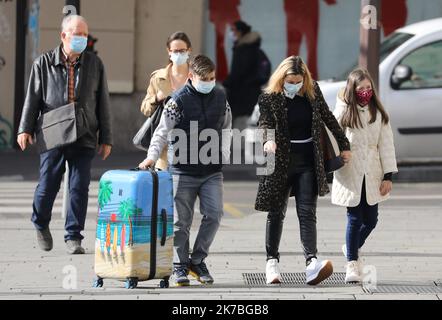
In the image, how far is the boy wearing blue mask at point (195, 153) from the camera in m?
9.30

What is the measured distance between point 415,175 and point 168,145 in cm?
785

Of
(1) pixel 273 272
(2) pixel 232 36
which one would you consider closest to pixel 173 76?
(1) pixel 273 272

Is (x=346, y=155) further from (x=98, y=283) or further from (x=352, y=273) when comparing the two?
(x=98, y=283)

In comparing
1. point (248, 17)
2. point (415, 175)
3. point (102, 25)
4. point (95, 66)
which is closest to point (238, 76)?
point (248, 17)

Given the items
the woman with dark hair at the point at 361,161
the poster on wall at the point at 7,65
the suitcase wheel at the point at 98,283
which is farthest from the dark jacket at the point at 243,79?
the suitcase wheel at the point at 98,283

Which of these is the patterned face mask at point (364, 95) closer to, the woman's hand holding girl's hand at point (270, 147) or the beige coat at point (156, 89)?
the woman's hand holding girl's hand at point (270, 147)

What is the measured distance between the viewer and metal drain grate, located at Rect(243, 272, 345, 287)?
9377 mm

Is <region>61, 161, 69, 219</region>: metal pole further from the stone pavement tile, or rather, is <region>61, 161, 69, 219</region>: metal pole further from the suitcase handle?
the stone pavement tile

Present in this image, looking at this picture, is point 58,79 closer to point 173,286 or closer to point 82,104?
point 82,104

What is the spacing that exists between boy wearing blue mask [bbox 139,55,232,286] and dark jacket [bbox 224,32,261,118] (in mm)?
10995

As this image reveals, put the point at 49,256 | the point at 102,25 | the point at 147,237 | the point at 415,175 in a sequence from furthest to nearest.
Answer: the point at 102,25 < the point at 415,175 < the point at 49,256 < the point at 147,237

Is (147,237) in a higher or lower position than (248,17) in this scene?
lower

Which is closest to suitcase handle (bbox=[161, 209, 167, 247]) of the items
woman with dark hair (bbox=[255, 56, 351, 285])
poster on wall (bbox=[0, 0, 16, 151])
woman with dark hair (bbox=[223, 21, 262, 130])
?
woman with dark hair (bbox=[255, 56, 351, 285])

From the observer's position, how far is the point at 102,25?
1983 cm
